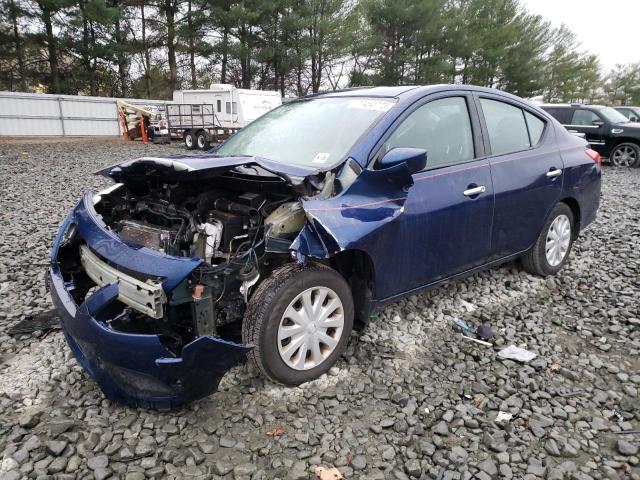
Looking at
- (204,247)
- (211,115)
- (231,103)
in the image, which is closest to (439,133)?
(204,247)

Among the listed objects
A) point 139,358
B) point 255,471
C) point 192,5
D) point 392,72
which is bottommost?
point 255,471

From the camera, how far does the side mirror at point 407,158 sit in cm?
270

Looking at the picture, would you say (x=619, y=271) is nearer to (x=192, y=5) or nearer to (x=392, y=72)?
(x=192, y=5)

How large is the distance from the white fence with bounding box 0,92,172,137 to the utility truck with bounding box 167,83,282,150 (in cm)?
194

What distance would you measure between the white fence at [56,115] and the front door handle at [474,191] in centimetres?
2029

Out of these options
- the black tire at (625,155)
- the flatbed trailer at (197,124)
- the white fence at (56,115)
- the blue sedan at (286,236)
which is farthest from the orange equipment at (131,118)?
the blue sedan at (286,236)

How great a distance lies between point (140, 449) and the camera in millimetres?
2277

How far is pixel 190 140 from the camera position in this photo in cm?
1958

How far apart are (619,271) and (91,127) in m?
23.4

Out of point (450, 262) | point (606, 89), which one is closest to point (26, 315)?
point (450, 262)

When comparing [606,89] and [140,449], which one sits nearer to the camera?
[140,449]

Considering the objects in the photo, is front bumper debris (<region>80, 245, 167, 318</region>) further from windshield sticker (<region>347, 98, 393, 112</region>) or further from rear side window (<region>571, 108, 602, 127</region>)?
rear side window (<region>571, 108, 602, 127</region>)

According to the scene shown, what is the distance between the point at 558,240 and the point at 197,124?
17477 millimetres

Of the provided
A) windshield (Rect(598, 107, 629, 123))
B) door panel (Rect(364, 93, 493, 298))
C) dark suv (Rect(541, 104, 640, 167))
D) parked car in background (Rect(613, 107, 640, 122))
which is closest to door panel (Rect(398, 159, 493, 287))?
door panel (Rect(364, 93, 493, 298))
